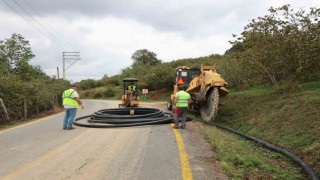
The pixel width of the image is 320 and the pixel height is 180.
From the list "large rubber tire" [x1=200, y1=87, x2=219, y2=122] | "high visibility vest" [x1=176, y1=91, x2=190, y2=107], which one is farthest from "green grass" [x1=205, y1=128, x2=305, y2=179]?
"large rubber tire" [x1=200, y1=87, x2=219, y2=122]

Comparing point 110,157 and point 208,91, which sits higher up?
point 208,91

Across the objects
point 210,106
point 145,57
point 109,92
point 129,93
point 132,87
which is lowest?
point 210,106

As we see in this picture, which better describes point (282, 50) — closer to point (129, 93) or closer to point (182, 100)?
point (182, 100)

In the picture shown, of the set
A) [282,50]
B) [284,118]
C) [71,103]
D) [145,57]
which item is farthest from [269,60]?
[145,57]

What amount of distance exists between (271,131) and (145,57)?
8217 centimetres

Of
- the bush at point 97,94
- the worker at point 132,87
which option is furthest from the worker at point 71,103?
the bush at point 97,94

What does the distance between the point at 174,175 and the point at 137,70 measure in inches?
2736

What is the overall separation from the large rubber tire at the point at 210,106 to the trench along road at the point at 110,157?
14.3 feet

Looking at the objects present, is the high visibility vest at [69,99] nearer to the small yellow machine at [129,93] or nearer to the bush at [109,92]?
the small yellow machine at [129,93]

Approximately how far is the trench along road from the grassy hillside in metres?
0.62

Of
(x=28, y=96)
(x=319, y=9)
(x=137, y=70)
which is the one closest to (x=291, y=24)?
(x=319, y=9)

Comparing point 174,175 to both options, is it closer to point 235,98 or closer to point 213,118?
point 213,118

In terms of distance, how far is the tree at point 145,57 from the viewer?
92.4m

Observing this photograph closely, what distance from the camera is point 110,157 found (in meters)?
7.70
